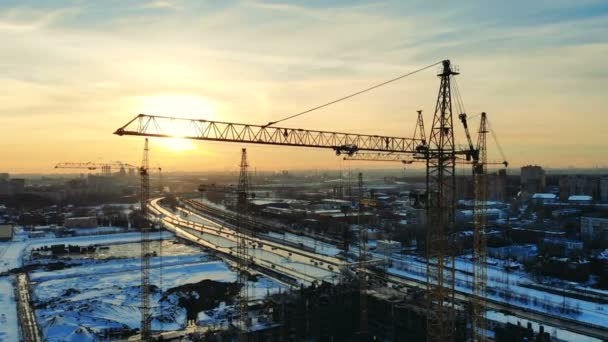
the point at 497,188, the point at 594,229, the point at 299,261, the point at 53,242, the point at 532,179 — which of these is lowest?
the point at 53,242

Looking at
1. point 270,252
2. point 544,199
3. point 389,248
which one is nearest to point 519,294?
point 389,248

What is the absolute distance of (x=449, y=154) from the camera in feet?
30.9

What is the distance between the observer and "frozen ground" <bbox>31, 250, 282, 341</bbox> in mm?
12930

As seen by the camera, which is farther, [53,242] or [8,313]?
[53,242]

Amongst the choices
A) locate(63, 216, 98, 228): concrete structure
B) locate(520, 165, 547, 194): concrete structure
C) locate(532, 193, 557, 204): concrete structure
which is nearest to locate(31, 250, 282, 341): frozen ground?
locate(63, 216, 98, 228): concrete structure

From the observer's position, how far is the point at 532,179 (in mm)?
50875

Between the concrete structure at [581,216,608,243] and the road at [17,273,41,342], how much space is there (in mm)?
24502

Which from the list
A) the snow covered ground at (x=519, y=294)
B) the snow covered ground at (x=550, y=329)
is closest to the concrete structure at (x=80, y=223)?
the snow covered ground at (x=519, y=294)

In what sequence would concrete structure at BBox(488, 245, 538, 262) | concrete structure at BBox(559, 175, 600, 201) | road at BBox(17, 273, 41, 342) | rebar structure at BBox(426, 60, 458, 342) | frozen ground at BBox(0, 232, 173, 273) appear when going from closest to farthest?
rebar structure at BBox(426, 60, 458, 342)
road at BBox(17, 273, 41, 342)
concrete structure at BBox(488, 245, 538, 262)
frozen ground at BBox(0, 232, 173, 273)
concrete structure at BBox(559, 175, 600, 201)

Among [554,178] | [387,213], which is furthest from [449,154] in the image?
[554,178]

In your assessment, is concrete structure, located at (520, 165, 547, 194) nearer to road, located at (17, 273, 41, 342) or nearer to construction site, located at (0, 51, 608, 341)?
construction site, located at (0, 51, 608, 341)

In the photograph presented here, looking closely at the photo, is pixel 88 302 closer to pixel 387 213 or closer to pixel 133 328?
pixel 133 328

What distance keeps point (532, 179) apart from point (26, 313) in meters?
49.5

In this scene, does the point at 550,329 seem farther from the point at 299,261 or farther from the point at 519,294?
the point at 299,261
